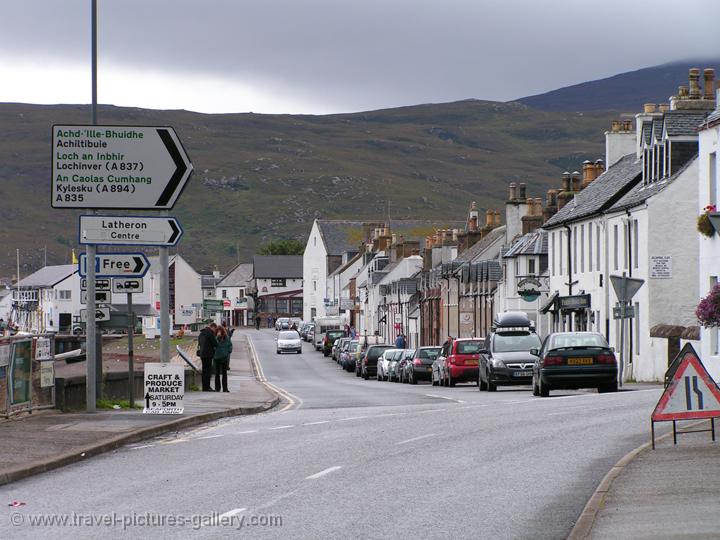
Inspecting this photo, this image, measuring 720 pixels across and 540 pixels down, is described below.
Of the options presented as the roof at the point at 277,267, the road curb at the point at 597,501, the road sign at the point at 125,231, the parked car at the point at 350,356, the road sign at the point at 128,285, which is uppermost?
the roof at the point at 277,267

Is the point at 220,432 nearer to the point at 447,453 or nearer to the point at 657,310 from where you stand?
the point at 447,453

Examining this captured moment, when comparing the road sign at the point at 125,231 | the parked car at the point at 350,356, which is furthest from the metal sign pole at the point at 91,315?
the parked car at the point at 350,356

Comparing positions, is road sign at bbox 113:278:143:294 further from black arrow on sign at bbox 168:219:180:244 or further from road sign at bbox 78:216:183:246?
black arrow on sign at bbox 168:219:180:244

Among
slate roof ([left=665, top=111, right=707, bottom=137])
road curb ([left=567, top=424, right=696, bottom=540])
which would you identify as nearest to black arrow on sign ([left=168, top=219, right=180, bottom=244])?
road curb ([left=567, top=424, right=696, bottom=540])

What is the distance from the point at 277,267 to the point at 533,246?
12674 cm

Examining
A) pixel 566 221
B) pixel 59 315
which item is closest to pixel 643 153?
pixel 566 221

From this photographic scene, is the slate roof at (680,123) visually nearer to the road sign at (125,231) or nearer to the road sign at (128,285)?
the road sign at (128,285)

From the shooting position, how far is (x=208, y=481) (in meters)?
14.5

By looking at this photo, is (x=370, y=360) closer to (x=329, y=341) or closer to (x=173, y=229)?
(x=329, y=341)

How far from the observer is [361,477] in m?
14.7

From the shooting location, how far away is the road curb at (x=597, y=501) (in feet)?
34.6

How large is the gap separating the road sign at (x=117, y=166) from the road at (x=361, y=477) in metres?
4.33

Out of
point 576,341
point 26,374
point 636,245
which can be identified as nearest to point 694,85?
point 636,245

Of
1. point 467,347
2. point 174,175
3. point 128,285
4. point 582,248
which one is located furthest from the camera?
point 582,248
